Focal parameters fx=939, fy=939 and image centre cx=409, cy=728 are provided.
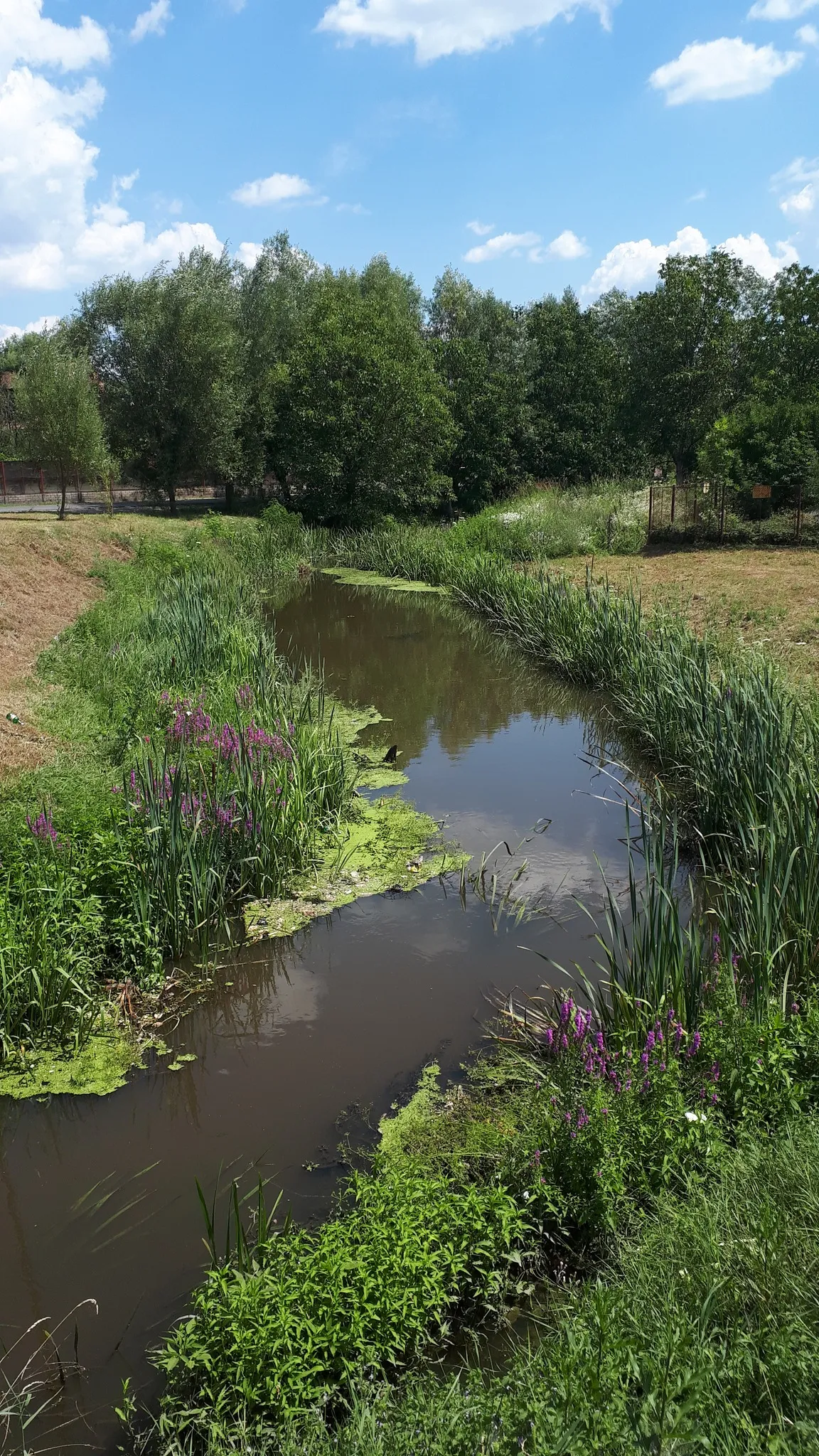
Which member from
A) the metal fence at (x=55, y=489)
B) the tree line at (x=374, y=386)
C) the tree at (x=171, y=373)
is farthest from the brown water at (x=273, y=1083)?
the metal fence at (x=55, y=489)

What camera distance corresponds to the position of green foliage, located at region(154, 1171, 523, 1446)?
114 inches

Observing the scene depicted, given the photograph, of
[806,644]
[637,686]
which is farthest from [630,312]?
[637,686]

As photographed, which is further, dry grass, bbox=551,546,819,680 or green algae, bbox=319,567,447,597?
green algae, bbox=319,567,447,597

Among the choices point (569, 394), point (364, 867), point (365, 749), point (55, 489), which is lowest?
point (364, 867)

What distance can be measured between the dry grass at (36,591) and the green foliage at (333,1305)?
5042 millimetres

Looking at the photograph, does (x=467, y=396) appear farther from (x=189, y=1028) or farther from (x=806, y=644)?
(x=189, y=1028)

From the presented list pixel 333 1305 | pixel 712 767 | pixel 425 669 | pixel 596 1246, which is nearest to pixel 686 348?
pixel 425 669

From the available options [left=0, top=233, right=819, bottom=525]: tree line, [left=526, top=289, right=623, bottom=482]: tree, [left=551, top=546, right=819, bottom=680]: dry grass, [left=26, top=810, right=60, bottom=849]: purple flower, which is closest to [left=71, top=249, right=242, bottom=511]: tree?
[left=0, top=233, right=819, bottom=525]: tree line

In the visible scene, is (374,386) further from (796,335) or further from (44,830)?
(44,830)

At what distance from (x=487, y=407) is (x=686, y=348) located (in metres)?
7.48

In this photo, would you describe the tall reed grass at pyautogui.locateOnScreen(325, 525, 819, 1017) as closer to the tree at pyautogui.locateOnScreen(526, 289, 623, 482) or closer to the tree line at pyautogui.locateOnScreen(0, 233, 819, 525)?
the tree line at pyautogui.locateOnScreen(0, 233, 819, 525)

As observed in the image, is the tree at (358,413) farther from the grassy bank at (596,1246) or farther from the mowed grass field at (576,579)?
the grassy bank at (596,1246)

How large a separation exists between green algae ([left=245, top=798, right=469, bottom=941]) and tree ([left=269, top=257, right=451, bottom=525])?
2425cm

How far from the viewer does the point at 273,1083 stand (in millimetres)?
4965
